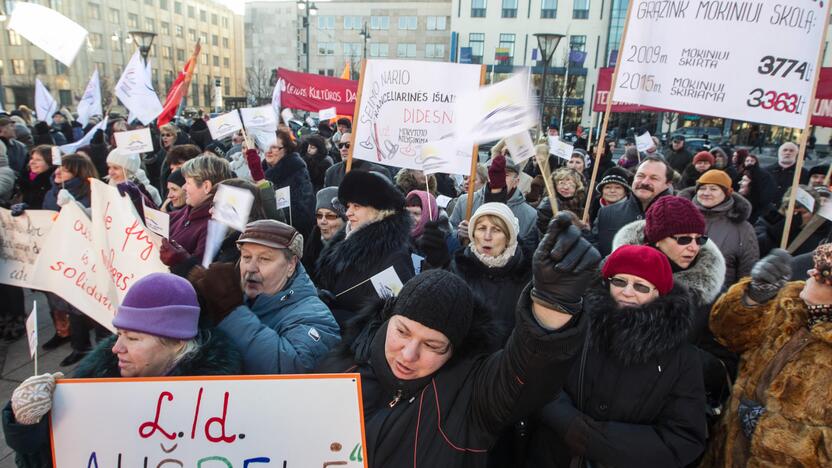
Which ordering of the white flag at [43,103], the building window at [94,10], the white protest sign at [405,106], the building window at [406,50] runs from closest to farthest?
the white protest sign at [405,106] < the white flag at [43,103] < the building window at [94,10] < the building window at [406,50]

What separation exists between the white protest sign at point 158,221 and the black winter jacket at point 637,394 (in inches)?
90.6

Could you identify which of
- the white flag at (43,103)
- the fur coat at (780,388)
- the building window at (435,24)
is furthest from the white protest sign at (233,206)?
the building window at (435,24)

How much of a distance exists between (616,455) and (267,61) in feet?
252

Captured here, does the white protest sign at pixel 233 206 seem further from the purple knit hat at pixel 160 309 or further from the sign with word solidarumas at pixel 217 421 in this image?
the sign with word solidarumas at pixel 217 421

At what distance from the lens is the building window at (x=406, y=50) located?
57.9 metres

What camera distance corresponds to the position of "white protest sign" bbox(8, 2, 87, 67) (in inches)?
202

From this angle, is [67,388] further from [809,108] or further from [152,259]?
[809,108]

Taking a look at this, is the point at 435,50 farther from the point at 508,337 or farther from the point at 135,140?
the point at 508,337

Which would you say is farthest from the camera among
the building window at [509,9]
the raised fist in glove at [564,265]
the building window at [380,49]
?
the building window at [380,49]

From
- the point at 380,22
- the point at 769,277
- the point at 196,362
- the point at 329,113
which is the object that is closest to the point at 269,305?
the point at 196,362

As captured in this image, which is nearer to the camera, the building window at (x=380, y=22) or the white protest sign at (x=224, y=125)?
the white protest sign at (x=224, y=125)

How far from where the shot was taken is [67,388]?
1486mm

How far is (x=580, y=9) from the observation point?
43625 mm

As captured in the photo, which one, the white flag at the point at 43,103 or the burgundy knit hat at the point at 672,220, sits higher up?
the white flag at the point at 43,103
